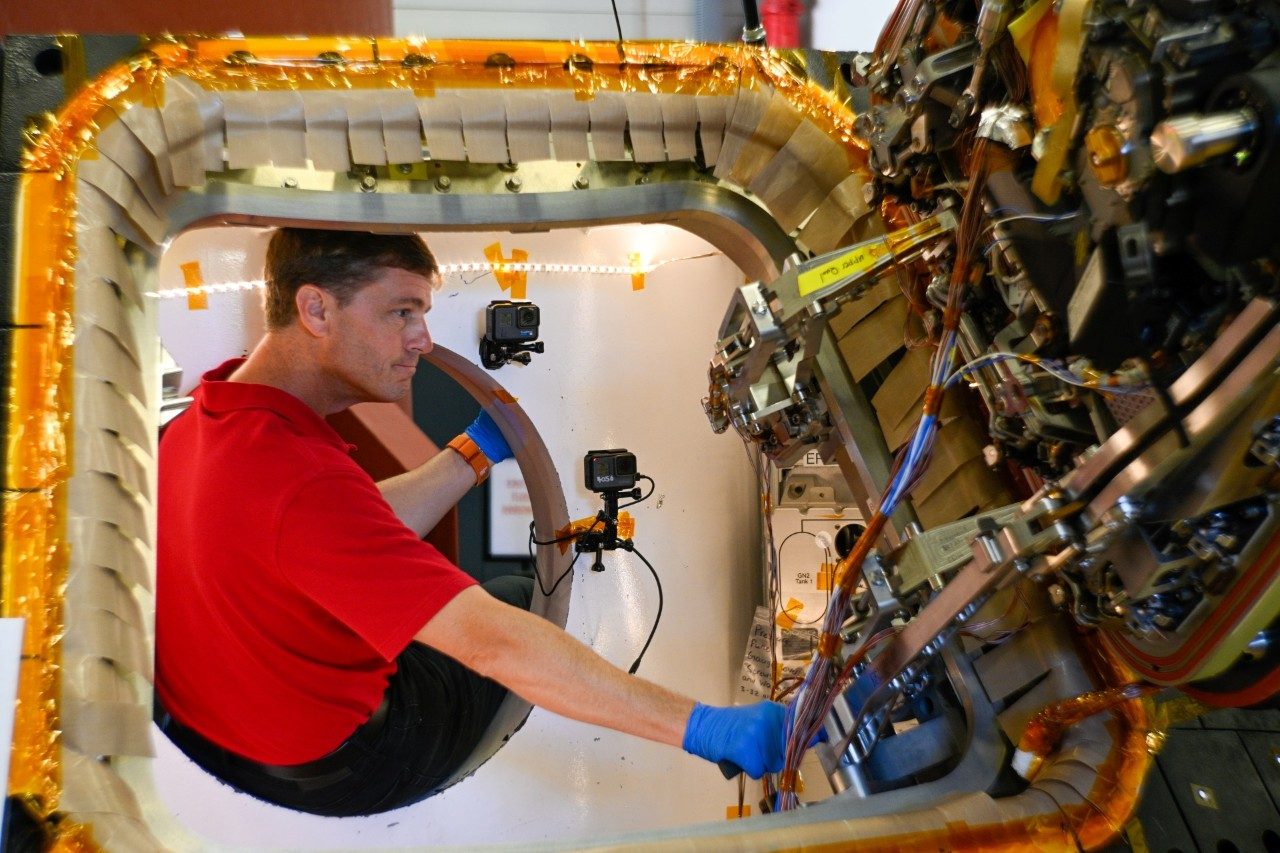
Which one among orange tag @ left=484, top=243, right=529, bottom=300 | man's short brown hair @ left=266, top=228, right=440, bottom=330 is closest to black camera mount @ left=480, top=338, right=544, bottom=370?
orange tag @ left=484, top=243, right=529, bottom=300

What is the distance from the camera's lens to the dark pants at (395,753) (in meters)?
2.63

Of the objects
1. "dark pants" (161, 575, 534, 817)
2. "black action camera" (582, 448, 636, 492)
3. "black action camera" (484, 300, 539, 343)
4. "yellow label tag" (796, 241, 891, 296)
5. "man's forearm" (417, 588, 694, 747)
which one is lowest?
"dark pants" (161, 575, 534, 817)

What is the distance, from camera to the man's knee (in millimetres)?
3537

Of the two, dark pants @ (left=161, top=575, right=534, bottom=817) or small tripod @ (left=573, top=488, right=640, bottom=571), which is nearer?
dark pants @ (left=161, top=575, right=534, bottom=817)

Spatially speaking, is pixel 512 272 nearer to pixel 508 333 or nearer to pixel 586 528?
pixel 508 333

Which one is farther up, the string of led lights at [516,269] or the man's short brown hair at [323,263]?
the string of led lights at [516,269]

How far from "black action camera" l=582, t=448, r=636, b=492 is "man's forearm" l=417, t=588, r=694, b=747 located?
1.38 metres

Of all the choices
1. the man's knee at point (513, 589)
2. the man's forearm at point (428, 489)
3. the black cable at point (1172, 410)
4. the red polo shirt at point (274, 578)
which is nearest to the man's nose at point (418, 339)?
the red polo shirt at point (274, 578)

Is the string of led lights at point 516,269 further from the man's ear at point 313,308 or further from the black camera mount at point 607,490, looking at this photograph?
the man's ear at point 313,308

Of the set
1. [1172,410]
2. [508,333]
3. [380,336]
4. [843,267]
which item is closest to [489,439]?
[508,333]

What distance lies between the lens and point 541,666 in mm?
1859

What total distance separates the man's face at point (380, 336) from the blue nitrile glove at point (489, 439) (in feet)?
2.56

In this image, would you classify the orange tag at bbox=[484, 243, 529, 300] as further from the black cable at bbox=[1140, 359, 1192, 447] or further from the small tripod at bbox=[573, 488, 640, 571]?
the black cable at bbox=[1140, 359, 1192, 447]

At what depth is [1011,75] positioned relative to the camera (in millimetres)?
1419
